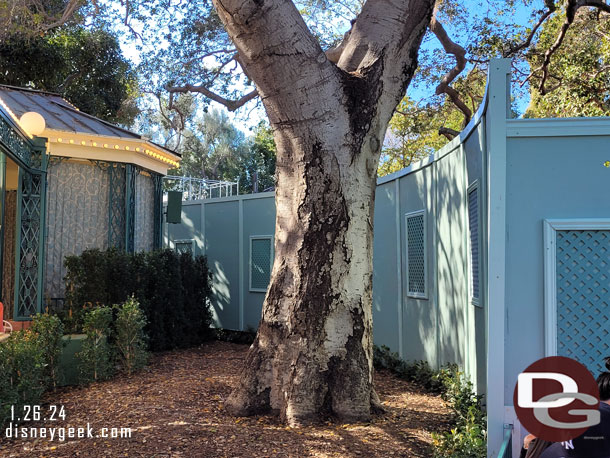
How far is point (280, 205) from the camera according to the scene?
6.00 m

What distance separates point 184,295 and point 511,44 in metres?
9.44

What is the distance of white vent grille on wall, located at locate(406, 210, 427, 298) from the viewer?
8.36 meters

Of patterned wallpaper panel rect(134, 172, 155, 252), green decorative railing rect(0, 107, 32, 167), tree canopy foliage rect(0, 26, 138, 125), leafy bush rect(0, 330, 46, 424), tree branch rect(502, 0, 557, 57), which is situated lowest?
leafy bush rect(0, 330, 46, 424)

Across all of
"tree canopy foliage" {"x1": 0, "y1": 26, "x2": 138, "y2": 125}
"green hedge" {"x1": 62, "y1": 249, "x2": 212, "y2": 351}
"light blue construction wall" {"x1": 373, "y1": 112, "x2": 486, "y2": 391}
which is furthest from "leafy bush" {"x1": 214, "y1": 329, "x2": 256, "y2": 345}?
"tree canopy foliage" {"x1": 0, "y1": 26, "x2": 138, "y2": 125}

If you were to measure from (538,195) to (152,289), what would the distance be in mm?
7341

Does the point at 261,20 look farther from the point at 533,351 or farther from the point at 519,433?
→ the point at 519,433

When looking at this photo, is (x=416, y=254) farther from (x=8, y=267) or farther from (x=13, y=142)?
(x=8, y=267)

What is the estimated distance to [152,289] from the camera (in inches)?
416

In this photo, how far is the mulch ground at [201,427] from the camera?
4.95 meters

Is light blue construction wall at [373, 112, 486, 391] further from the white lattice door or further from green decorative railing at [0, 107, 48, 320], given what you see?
green decorative railing at [0, 107, 48, 320]

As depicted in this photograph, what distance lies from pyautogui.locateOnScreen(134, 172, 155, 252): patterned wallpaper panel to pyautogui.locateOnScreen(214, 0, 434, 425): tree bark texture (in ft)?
21.7

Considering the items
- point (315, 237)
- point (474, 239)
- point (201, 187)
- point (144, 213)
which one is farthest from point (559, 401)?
point (201, 187)

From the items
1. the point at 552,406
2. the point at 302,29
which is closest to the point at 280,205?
the point at 302,29

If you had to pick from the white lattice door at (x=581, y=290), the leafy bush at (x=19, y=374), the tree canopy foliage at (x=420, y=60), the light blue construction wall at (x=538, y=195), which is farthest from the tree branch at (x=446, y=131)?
the leafy bush at (x=19, y=374)
